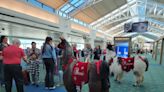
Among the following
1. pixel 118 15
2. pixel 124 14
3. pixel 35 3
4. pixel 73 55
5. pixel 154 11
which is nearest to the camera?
pixel 73 55

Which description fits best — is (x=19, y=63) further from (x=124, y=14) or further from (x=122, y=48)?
(x=124, y=14)

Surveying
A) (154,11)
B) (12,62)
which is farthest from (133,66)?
(154,11)

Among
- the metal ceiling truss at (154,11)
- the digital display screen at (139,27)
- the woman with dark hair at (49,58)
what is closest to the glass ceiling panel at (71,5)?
the digital display screen at (139,27)

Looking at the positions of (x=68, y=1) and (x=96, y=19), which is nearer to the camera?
(x=68, y=1)

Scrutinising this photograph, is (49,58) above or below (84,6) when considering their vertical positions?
below

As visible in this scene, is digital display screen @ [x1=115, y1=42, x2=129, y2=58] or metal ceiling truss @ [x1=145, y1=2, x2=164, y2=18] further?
metal ceiling truss @ [x1=145, y1=2, x2=164, y2=18]

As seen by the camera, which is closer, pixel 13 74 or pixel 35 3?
pixel 13 74

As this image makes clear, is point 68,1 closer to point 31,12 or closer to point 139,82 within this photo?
point 31,12

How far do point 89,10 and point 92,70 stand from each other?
18.4 metres

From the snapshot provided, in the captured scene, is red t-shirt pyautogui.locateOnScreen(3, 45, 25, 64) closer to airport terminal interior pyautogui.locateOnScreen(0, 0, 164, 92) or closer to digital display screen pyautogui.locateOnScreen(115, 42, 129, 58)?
airport terminal interior pyautogui.locateOnScreen(0, 0, 164, 92)

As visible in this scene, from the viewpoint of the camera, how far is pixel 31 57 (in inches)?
200

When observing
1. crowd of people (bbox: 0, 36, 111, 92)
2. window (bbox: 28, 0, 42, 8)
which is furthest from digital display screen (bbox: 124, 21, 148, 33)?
crowd of people (bbox: 0, 36, 111, 92)

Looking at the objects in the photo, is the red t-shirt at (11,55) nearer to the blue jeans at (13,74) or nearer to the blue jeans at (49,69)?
the blue jeans at (13,74)

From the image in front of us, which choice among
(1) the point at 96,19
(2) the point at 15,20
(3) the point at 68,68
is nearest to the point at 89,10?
(1) the point at 96,19
